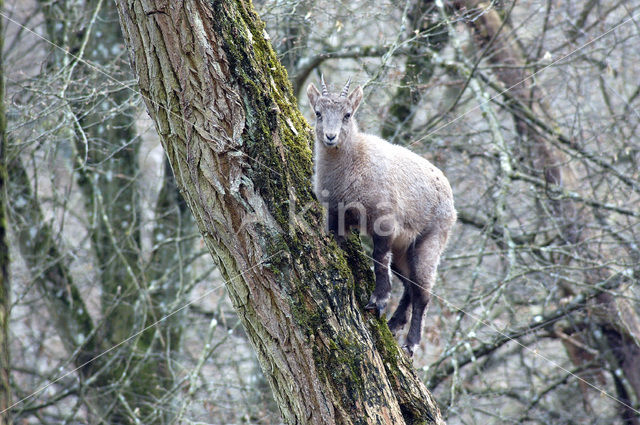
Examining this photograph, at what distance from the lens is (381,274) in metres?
4.98

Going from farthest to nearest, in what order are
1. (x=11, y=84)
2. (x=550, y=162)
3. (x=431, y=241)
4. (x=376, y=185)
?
(x=550, y=162)
(x=11, y=84)
(x=431, y=241)
(x=376, y=185)

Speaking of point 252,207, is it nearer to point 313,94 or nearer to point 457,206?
point 313,94

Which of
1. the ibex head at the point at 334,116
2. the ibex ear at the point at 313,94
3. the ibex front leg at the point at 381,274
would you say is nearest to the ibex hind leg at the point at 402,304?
the ibex front leg at the point at 381,274

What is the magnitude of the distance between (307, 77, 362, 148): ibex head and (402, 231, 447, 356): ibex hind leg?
3.76ft

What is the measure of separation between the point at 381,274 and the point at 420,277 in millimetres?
→ 751

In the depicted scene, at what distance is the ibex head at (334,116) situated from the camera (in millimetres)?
5285

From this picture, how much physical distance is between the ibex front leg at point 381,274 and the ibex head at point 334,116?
2.90 feet

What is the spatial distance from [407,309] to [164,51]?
10.2 ft

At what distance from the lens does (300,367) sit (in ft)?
13.1

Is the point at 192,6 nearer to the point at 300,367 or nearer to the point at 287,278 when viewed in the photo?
the point at 287,278

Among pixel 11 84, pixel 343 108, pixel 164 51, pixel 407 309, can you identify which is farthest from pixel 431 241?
pixel 11 84

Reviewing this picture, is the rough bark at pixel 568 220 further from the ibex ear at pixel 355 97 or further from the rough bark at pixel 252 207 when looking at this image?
the rough bark at pixel 252 207

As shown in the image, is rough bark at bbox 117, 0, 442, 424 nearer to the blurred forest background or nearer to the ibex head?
the ibex head

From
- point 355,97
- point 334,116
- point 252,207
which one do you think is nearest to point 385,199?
point 334,116
